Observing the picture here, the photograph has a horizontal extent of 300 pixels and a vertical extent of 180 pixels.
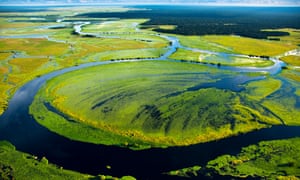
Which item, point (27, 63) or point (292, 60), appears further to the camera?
point (292, 60)

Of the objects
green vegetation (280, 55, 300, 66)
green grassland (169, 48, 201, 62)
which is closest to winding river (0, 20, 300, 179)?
green vegetation (280, 55, 300, 66)

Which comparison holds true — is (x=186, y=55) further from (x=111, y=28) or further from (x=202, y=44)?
(x=111, y=28)

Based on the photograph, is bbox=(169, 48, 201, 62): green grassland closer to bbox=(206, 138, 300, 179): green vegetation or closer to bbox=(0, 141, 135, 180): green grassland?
bbox=(206, 138, 300, 179): green vegetation

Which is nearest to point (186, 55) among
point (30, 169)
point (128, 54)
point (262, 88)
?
point (128, 54)

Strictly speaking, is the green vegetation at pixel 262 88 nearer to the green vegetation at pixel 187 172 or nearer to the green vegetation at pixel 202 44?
the green vegetation at pixel 187 172

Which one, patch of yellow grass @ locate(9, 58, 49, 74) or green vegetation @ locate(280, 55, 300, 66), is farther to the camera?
green vegetation @ locate(280, 55, 300, 66)

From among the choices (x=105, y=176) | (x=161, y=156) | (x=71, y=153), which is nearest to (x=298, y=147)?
(x=161, y=156)

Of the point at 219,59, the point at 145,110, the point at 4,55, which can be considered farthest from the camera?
the point at 4,55
